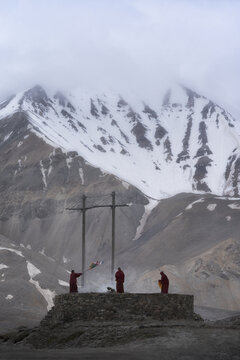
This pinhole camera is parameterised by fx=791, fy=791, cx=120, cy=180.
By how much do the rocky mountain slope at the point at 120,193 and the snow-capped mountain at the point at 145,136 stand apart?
1.17 feet

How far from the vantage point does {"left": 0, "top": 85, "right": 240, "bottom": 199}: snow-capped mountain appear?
147m

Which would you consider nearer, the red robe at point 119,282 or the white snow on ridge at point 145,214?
the red robe at point 119,282

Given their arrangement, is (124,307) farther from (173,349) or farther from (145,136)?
(145,136)

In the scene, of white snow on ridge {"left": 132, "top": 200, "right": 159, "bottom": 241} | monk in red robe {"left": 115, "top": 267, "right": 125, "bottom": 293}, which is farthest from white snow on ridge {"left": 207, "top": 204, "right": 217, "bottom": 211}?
monk in red robe {"left": 115, "top": 267, "right": 125, "bottom": 293}

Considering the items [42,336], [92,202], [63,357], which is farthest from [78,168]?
[63,357]

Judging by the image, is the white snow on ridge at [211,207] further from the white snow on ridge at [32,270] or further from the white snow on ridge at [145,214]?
the white snow on ridge at [32,270]

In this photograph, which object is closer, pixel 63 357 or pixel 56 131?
pixel 63 357

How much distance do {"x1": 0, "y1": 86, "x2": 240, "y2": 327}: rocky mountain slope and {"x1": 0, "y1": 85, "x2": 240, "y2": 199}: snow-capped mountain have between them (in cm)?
36

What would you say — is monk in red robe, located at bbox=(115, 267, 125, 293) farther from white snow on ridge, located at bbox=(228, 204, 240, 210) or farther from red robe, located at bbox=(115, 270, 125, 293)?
white snow on ridge, located at bbox=(228, 204, 240, 210)

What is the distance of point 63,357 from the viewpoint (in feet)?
76.4

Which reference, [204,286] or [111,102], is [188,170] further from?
[204,286]

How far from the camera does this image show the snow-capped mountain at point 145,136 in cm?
14675

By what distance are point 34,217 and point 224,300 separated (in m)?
43.8

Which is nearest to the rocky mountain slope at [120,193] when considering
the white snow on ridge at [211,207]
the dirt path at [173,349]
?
the white snow on ridge at [211,207]
